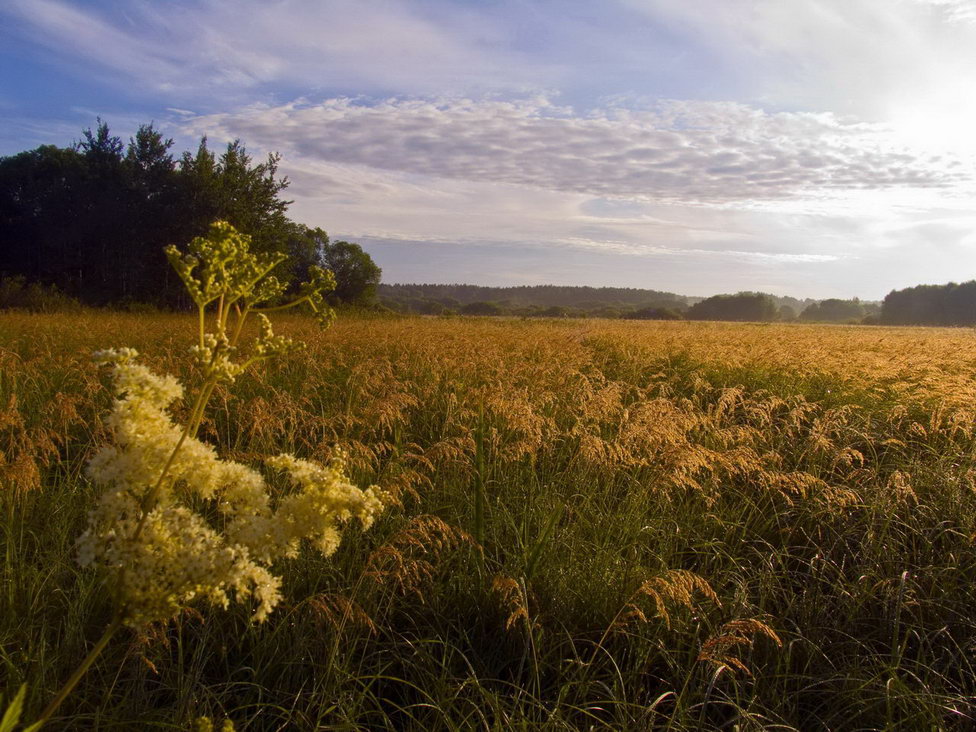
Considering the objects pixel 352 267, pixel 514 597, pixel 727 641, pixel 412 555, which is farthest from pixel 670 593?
pixel 352 267

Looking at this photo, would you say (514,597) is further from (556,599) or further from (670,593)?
(670,593)

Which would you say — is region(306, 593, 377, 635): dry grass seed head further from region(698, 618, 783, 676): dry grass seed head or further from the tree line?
the tree line

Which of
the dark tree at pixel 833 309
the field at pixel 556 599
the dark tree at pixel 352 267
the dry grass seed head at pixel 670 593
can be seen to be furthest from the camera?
the dark tree at pixel 833 309

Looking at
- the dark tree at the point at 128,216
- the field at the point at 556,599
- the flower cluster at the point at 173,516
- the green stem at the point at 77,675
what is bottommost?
the field at the point at 556,599

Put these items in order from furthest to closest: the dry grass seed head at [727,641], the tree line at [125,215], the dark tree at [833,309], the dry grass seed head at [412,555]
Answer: the dark tree at [833,309] → the tree line at [125,215] → the dry grass seed head at [412,555] → the dry grass seed head at [727,641]

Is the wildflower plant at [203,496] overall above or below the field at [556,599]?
above

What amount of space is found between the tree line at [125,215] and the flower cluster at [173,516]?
2476 centimetres

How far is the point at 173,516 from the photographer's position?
1218 mm

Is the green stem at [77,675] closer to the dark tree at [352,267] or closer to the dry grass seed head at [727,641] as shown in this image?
the dry grass seed head at [727,641]

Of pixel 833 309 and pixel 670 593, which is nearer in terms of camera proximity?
pixel 670 593

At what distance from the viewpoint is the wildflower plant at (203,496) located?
1129mm

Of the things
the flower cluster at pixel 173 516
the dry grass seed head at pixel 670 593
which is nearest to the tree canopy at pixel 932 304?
the dry grass seed head at pixel 670 593

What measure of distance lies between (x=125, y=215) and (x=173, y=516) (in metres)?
32.0

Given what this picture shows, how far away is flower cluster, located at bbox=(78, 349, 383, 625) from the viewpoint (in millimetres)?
1126
